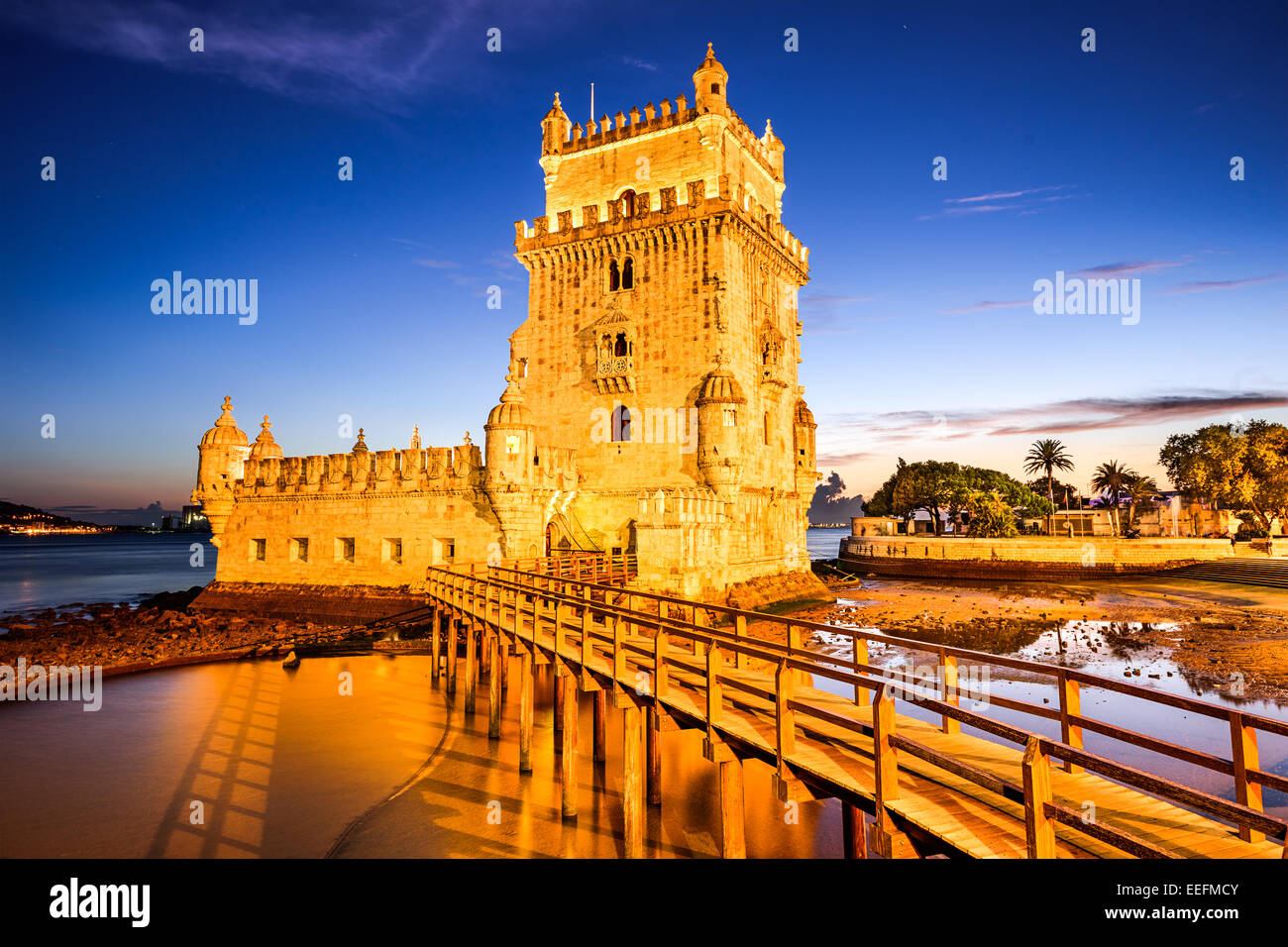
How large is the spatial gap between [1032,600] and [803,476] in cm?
1707

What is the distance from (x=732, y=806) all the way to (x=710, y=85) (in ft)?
106

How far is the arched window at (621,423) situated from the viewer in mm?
32000

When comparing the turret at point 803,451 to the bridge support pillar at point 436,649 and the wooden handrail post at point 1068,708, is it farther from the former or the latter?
the wooden handrail post at point 1068,708

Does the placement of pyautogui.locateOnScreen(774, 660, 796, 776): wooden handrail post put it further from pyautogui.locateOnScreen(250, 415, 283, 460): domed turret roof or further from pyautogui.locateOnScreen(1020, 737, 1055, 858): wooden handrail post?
pyautogui.locateOnScreen(250, 415, 283, 460): domed turret roof

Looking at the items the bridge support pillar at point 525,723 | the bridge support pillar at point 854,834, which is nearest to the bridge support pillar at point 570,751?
the bridge support pillar at point 525,723

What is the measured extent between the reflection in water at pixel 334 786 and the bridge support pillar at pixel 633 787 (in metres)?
0.44

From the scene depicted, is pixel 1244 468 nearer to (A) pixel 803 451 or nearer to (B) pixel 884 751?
(A) pixel 803 451

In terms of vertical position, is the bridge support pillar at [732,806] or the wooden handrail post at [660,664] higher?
the wooden handrail post at [660,664]

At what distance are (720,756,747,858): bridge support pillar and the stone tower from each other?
1807 centimetres

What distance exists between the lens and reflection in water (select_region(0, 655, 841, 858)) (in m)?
11.0

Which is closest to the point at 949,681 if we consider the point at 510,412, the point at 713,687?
the point at 713,687

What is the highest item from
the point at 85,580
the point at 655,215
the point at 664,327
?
the point at 655,215

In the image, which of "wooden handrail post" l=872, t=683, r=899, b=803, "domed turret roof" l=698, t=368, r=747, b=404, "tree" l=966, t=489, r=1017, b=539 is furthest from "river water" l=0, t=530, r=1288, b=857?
"tree" l=966, t=489, r=1017, b=539

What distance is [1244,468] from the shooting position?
5616cm
